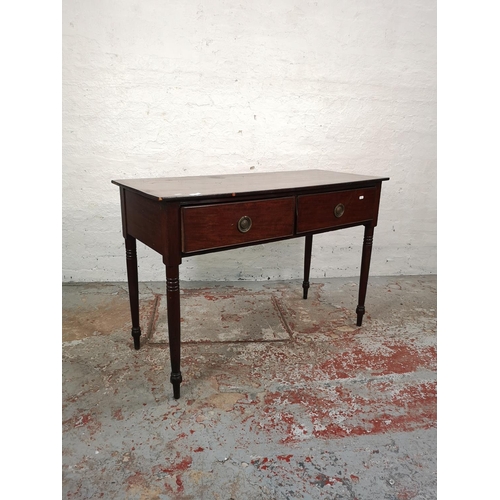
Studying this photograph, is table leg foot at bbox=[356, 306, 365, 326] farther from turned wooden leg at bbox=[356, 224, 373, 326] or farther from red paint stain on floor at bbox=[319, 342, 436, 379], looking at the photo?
red paint stain on floor at bbox=[319, 342, 436, 379]

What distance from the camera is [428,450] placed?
1.65 metres

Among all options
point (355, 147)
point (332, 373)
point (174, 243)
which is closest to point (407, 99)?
point (355, 147)

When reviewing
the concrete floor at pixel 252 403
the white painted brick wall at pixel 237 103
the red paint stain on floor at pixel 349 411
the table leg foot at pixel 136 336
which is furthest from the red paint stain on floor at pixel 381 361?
the white painted brick wall at pixel 237 103

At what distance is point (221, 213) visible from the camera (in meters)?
1.79

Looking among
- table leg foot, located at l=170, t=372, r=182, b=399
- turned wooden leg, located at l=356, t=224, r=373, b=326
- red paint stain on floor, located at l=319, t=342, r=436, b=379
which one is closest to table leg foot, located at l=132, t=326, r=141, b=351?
table leg foot, located at l=170, t=372, r=182, b=399

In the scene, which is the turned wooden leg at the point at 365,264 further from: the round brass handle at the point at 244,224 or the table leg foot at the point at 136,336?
the table leg foot at the point at 136,336

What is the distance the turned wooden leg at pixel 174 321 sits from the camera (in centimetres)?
178

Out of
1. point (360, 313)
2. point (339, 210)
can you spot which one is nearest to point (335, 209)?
point (339, 210)

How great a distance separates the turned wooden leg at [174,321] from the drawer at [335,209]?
2.31ft

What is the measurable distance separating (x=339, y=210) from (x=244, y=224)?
0.68 metres

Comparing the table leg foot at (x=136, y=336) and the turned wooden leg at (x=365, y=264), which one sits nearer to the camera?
the table leg foot at (x=136, y=336)

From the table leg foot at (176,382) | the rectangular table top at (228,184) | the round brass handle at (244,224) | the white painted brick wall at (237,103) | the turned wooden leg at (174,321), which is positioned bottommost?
the table leg foot at (176,382)

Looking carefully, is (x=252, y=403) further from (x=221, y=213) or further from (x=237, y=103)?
(x=237, y=103)

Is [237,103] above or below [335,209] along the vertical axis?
above
